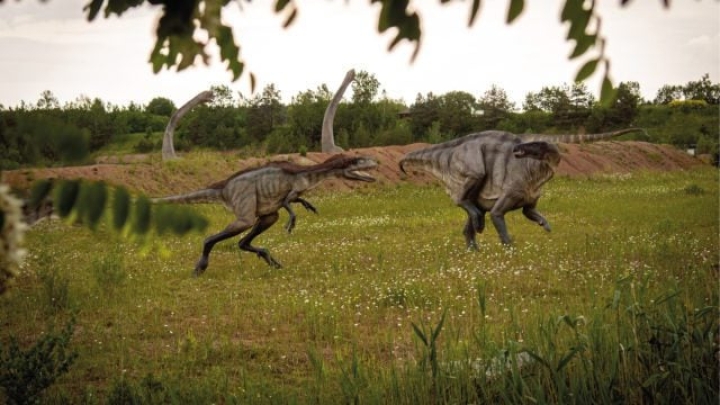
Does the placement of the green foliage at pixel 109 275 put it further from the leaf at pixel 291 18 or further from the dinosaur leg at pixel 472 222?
the leaf at pixel 291 18

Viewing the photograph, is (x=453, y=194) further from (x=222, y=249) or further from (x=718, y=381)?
(x=718, y=381)

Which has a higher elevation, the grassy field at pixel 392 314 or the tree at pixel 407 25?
the tree at pixel 407 25

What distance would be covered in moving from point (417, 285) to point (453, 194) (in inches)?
152

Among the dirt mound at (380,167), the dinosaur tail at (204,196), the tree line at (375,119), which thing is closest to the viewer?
the dinosaur tail at (204,196)

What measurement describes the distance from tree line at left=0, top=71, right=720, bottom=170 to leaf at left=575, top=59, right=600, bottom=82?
94.5 feet

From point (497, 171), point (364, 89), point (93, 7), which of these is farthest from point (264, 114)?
point (93, 7)

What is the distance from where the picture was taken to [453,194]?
11.5m

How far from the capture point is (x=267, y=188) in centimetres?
965

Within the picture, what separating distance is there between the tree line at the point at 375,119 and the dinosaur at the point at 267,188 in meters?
20.7

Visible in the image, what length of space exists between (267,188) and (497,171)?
372 cm

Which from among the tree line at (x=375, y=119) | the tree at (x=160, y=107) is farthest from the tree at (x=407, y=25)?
the tree at (x=160, y=107)

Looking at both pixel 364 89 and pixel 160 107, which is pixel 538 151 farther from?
pixel 160 107

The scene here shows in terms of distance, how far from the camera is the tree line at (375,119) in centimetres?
3556

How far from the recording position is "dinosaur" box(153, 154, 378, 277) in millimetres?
9633
